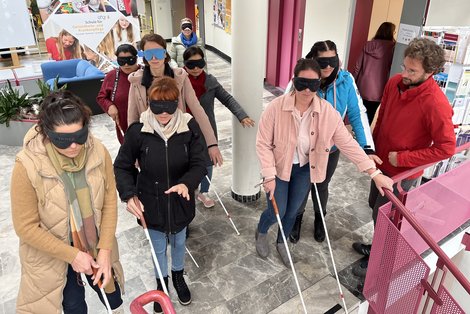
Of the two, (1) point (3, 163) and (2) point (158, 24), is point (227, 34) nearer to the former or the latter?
(2) point (158, 24)

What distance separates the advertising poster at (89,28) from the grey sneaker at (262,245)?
590 cm

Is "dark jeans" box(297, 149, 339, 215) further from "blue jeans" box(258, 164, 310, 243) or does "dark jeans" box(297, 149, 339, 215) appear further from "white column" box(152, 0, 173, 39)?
Answer: "white column" box(152, 0, 173, 39)

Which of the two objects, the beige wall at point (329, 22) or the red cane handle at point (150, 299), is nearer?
the red cane handle at point (150, 299)

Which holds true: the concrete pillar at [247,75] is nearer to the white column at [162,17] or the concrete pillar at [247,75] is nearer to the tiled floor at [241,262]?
the tiled floor at [241,262]

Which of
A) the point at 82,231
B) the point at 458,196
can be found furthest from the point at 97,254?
the point at 458,196

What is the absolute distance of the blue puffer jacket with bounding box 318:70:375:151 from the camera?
2.96 meters

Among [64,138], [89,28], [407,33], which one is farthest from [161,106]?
[89,28]

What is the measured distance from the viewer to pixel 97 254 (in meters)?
2.21

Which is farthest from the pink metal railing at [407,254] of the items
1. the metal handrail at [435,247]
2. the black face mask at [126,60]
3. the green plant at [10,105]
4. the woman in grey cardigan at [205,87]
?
the green plant at [10,105]

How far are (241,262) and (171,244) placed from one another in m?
0.87

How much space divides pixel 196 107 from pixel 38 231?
1.58m

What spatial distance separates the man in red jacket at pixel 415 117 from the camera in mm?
2564

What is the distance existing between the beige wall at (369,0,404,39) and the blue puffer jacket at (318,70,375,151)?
3493 mm

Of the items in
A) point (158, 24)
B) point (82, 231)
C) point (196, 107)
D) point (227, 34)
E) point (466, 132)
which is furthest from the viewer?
point (158, 24)
